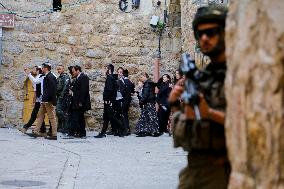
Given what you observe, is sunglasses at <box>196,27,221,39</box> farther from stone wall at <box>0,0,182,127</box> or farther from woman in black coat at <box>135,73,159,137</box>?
stone wall at <box>0,0,182,127</box>

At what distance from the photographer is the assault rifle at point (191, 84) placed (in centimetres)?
280

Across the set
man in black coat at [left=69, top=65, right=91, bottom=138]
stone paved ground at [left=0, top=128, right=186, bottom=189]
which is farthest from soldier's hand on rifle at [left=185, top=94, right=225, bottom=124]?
man in black coat at [left=69, top=65, right=91, bottom=138]

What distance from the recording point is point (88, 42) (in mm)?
17125

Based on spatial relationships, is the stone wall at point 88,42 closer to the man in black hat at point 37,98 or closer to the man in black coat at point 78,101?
the man in black hat at point 37,98

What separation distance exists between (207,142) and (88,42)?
14.4 metres

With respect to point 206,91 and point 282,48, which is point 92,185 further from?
point 282,48

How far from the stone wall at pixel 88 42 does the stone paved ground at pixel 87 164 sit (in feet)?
12.7

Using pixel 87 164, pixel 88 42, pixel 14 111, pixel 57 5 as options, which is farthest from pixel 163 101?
pixel 87 164

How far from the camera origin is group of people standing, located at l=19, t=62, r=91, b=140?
1299 centimetres

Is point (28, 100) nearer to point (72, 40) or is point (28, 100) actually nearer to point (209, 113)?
point (72, 40)

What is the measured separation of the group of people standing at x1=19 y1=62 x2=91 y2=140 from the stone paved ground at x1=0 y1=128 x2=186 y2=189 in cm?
57

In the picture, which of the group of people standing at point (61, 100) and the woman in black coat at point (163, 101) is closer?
the group of people standing at point (61, 100)

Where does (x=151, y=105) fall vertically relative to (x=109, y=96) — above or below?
below

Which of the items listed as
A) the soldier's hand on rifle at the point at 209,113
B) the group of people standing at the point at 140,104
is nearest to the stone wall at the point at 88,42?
the group of people standing at the point at 140,104
